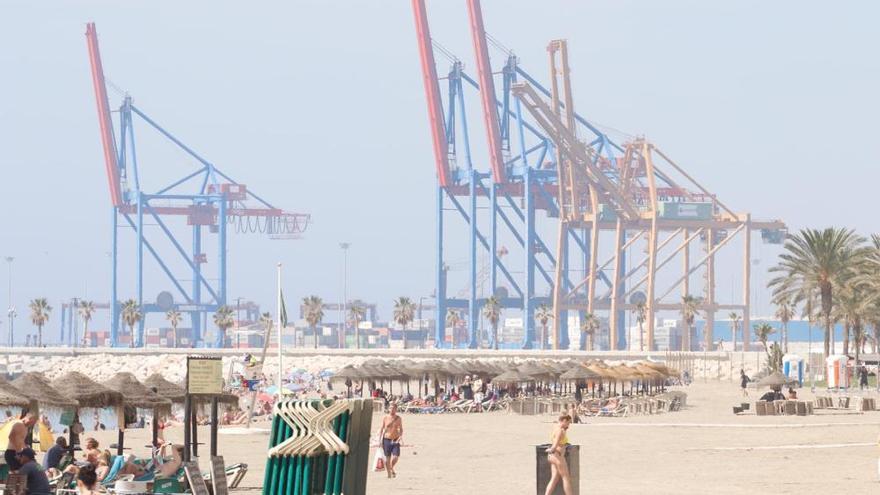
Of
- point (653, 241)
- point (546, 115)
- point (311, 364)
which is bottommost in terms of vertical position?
point (311, 364)

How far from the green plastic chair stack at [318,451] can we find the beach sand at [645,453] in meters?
4.66

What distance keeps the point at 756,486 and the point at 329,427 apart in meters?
6.79

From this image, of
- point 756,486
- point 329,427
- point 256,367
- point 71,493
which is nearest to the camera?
point 329,427

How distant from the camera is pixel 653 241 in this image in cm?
9662

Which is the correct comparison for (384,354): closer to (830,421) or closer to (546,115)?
(546,115)

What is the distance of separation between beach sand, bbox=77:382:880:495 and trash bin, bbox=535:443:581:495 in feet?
7.95

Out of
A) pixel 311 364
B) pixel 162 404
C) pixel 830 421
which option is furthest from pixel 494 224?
pixel 162 404

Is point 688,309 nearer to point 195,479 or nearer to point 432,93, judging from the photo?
point 432,93

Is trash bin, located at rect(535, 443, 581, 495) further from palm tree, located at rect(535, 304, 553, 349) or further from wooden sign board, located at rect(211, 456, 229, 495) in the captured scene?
palm tree, located at rect(535, 304, 553, 349)

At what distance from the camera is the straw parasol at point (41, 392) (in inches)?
831

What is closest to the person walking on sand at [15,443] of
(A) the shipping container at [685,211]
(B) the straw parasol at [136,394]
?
(B) the straw parasol at [136,394]

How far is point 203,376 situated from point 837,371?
39292 mm

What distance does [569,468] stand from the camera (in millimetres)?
15242

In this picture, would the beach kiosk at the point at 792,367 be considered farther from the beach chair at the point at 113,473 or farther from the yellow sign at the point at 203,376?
the yellow sign at the point at 203,376
